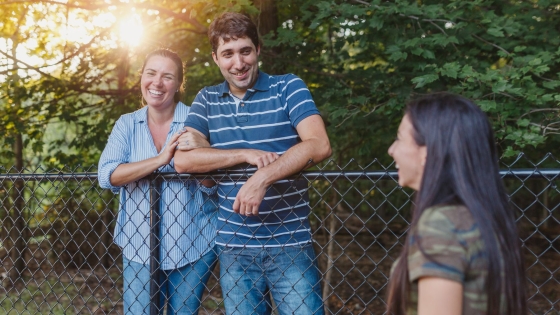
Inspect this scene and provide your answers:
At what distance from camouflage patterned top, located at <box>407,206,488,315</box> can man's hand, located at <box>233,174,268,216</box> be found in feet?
3.14

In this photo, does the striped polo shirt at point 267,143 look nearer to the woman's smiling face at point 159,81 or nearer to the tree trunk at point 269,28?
the woman's smiling face at point 159,81

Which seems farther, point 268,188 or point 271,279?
point 271,279

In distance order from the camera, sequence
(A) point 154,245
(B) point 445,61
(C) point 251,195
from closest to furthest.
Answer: (C) point 251,195 → (A) point 154,245 → (B) point 445,61

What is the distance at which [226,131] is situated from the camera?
8.19ft

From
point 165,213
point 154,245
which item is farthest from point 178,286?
point 165,213

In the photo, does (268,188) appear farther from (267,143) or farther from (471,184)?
(471,184)

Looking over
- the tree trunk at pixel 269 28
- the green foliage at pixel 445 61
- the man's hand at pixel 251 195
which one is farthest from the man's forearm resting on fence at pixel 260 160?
the tree trunk at pixel 269 28

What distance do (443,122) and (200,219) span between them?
5.26 feet

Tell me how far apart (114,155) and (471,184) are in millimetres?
1853

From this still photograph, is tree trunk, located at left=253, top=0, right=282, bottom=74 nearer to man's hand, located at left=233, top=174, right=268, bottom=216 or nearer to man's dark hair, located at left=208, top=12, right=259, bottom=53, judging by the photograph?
man's dark hair, located at left=208, top=12, right=259, bottom=53

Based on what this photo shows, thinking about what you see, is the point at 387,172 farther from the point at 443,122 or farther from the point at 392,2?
the point at 392,2

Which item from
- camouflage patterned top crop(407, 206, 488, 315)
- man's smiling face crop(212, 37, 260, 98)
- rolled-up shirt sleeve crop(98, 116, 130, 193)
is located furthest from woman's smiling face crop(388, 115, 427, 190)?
rolled-up shirt sleeve crop(98, 116, 130, 193)

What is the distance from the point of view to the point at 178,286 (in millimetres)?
2664

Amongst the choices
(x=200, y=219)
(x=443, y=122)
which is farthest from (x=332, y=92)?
(x=443, y=122)
